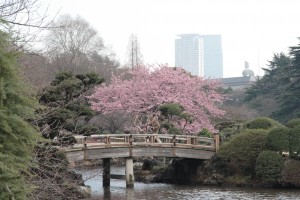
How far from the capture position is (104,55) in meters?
49.2

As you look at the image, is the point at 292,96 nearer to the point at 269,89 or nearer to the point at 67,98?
the point at 269,89

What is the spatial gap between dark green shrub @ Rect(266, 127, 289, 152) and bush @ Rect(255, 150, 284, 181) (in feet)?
1.02

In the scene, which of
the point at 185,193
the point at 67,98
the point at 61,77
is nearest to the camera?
the point at 67,98

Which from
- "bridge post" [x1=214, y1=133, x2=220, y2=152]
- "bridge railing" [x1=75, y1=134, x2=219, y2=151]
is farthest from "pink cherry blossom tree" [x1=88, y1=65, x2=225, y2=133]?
"bridge post" [x1=214, y1=133, x2=220, y2=152]

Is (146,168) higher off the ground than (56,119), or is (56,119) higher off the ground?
(56,119)

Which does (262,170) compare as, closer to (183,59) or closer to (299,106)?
(299,106)

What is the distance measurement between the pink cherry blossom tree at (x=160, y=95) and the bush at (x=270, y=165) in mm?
9338

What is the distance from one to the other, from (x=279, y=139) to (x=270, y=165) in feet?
3.72

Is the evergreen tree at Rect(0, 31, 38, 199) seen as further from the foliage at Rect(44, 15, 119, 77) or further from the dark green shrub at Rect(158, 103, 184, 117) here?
the foliage at Rect(44, 15, 119, 77)

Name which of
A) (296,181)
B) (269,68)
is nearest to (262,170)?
(296,181)

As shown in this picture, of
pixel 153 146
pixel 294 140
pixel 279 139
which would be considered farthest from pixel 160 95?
pixel 294 140

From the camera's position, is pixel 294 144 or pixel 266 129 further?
pixel 266 129

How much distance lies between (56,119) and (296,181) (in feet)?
35.7

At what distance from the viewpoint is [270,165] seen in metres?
21.0
